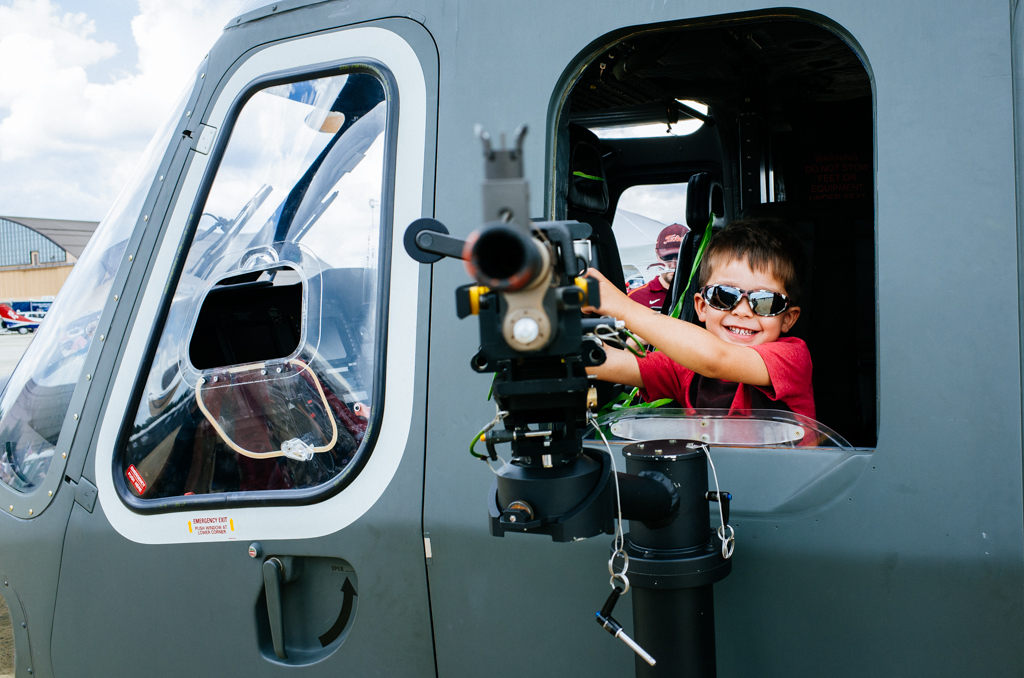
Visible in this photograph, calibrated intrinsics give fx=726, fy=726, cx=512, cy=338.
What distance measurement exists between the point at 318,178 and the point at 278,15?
1.28 ft

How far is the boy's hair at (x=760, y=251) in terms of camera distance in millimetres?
1826

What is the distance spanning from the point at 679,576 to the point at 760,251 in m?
1.00

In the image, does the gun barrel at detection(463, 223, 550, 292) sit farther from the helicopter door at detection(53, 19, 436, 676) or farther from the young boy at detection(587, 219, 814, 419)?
the helicopter door at detection(53, 19, 436, 676)

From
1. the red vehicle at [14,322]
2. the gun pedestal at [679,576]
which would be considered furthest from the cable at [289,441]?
the red vehicle at [14,322]

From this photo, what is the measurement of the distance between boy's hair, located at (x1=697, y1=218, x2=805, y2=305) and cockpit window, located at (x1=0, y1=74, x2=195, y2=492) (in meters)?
1.38

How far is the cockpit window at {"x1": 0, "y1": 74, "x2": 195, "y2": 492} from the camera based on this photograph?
1.76 m

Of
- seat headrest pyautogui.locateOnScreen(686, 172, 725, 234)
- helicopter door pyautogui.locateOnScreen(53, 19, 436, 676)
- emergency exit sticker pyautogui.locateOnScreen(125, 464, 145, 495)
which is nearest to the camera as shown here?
helicopter door pyautogui.locateOnScreen(53, 19, 436, 676)

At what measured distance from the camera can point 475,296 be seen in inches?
34.7

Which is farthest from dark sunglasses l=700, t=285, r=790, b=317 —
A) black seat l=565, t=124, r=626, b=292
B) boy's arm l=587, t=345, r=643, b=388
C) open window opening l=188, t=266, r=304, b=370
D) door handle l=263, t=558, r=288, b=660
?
door handle l=263, t=558, r=288, b=660

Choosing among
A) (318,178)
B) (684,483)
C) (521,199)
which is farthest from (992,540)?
(318,178)

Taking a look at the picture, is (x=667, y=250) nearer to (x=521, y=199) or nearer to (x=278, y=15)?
(x=278, y=15)

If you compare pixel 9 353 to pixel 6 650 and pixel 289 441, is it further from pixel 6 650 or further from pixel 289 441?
pixel 289 441

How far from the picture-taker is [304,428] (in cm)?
157

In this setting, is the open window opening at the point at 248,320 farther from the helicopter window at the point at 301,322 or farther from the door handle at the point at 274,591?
the door handle at the point at 274,591
